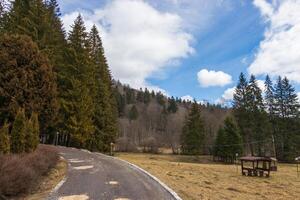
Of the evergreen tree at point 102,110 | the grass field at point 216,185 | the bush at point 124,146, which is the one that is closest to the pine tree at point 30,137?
the grass field at point 216,185

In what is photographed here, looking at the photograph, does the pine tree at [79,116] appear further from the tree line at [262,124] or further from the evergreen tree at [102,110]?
the tree line at [262,124]

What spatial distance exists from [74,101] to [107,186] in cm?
2620

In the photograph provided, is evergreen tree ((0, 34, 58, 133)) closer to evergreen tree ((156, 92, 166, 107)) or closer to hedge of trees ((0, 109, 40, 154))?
hedge of trees ((0, 109, 40, 154))

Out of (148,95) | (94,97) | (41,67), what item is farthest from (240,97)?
(148,95)

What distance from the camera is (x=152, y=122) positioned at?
495 feet

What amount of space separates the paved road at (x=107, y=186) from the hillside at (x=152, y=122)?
6194 cm

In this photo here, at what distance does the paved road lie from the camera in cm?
1141

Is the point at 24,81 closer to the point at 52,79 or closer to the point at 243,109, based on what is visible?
the point at 52,79

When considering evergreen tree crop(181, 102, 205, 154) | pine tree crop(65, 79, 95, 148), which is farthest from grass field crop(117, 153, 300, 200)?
evergreen tree crop(181, 102, 205, 154)

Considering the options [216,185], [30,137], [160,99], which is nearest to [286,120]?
[216,185]

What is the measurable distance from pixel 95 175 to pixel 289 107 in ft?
203

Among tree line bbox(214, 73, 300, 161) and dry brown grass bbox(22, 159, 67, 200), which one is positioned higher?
tree line bbox(214, 73, 300, 161)

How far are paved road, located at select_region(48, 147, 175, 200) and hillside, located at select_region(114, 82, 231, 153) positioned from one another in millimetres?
61942

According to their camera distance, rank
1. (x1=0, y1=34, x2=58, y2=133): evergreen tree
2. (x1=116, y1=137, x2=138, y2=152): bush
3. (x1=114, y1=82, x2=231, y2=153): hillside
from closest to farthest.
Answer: (x1=0, y1=34, x2=58, y2=133): evergreen tree, (x1=116, y1=137, x2=138, y2=152): bush, (x1=114, y1=82, x2=231, y2=153): hillside
